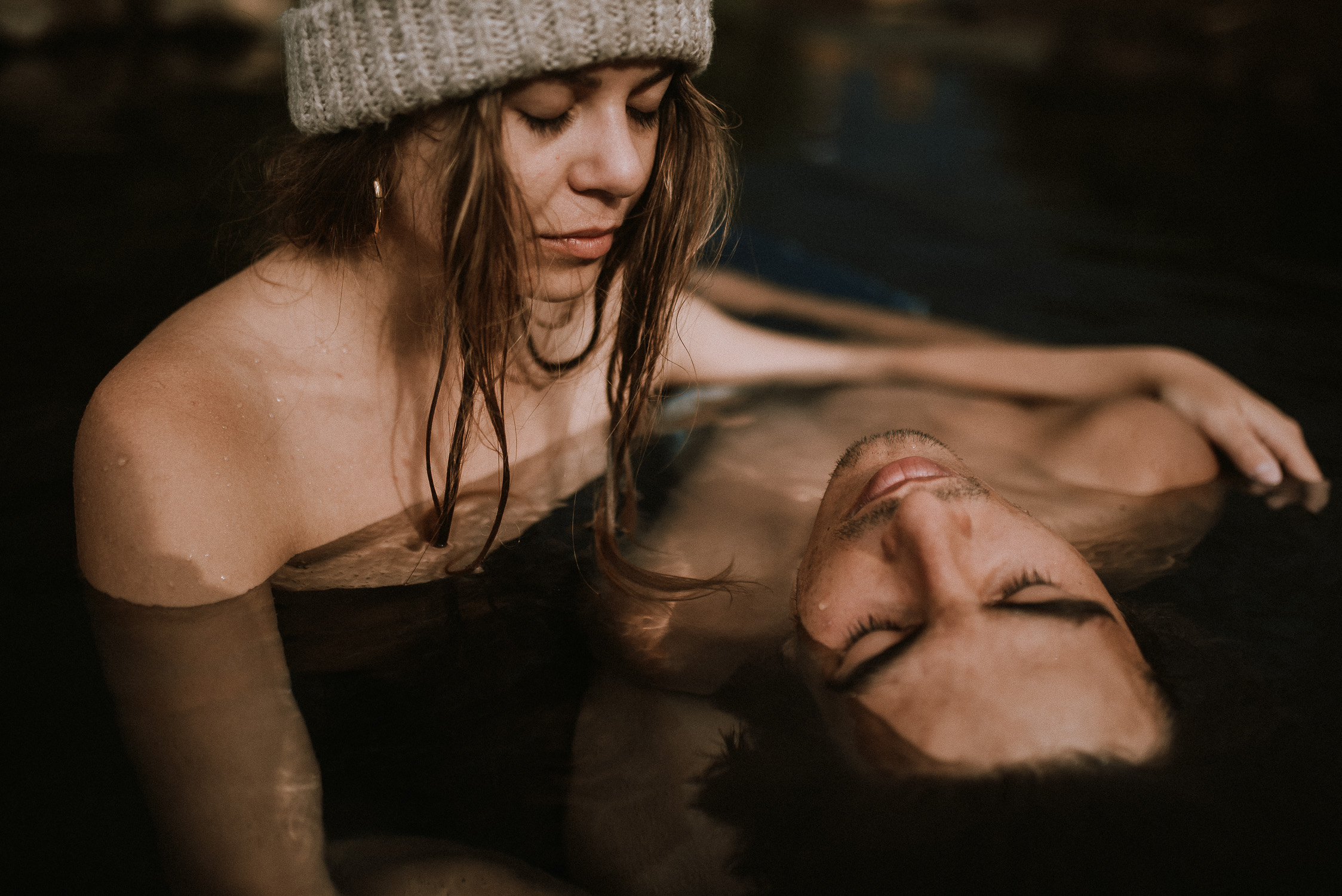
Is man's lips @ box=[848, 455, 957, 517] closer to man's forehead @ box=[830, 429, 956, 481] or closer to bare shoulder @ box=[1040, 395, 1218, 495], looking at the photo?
man's forehead @ box=[830, 429, 956, 481]

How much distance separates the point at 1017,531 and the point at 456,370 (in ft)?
4.12

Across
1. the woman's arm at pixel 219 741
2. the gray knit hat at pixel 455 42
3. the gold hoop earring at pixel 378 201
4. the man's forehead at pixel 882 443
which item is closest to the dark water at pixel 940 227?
the woman's arm at pixel 219 741

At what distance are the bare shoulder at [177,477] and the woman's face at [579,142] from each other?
0.66m

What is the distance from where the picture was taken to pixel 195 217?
3.81 metres

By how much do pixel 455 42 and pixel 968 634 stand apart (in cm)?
126

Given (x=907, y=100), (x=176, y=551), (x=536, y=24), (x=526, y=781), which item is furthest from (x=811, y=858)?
(x=907, y=100)

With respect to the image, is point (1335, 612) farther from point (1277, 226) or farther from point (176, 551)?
point (1277, 226)

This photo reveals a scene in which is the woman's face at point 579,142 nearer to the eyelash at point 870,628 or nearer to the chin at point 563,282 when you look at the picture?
the chin at point 563,282

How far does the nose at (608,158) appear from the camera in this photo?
→ 64.3 inches

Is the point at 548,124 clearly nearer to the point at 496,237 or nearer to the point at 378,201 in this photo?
the point at 496,237

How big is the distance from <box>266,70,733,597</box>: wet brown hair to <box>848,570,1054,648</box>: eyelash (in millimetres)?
525

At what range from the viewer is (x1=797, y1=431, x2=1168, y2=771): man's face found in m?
1.40

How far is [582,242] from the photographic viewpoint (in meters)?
1.80

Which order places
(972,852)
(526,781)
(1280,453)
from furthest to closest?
(1280,453), (526,781), (972,852)
